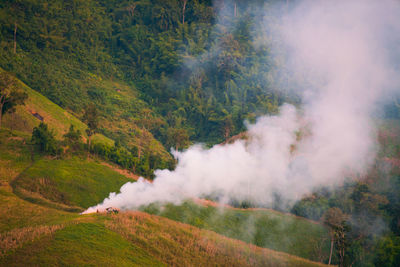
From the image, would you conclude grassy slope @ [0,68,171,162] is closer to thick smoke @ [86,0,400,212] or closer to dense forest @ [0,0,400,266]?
dense forest @ [0,0,400,266]

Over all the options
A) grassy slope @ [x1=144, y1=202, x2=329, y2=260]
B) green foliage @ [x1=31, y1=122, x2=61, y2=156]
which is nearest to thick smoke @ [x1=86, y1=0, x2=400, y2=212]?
grassy slope @ [x1=144, y1=202, x2=329, y2=260]

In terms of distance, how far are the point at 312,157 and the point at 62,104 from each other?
3620 cm

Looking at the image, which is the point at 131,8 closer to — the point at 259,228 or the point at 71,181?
the point at 71,181

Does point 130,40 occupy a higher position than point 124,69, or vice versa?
point 130,40

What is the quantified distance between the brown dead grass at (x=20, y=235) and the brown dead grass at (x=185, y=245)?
324cm

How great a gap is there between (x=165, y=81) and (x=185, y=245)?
177ft

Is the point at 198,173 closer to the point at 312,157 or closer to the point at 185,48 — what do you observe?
the point at 312,157

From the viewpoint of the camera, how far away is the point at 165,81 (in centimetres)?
6881

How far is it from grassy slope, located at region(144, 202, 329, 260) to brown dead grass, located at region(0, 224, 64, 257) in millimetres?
7896

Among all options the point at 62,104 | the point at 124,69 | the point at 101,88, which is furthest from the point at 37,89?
the point at 124,69

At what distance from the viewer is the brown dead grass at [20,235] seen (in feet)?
49.9

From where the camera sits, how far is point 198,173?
29.0m

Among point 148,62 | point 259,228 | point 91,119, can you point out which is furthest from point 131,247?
point 148,62

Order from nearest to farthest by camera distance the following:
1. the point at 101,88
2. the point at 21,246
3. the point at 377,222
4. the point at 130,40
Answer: the point at 21,246, the point at 377,222, the point at 101,88, the point at 130,40
